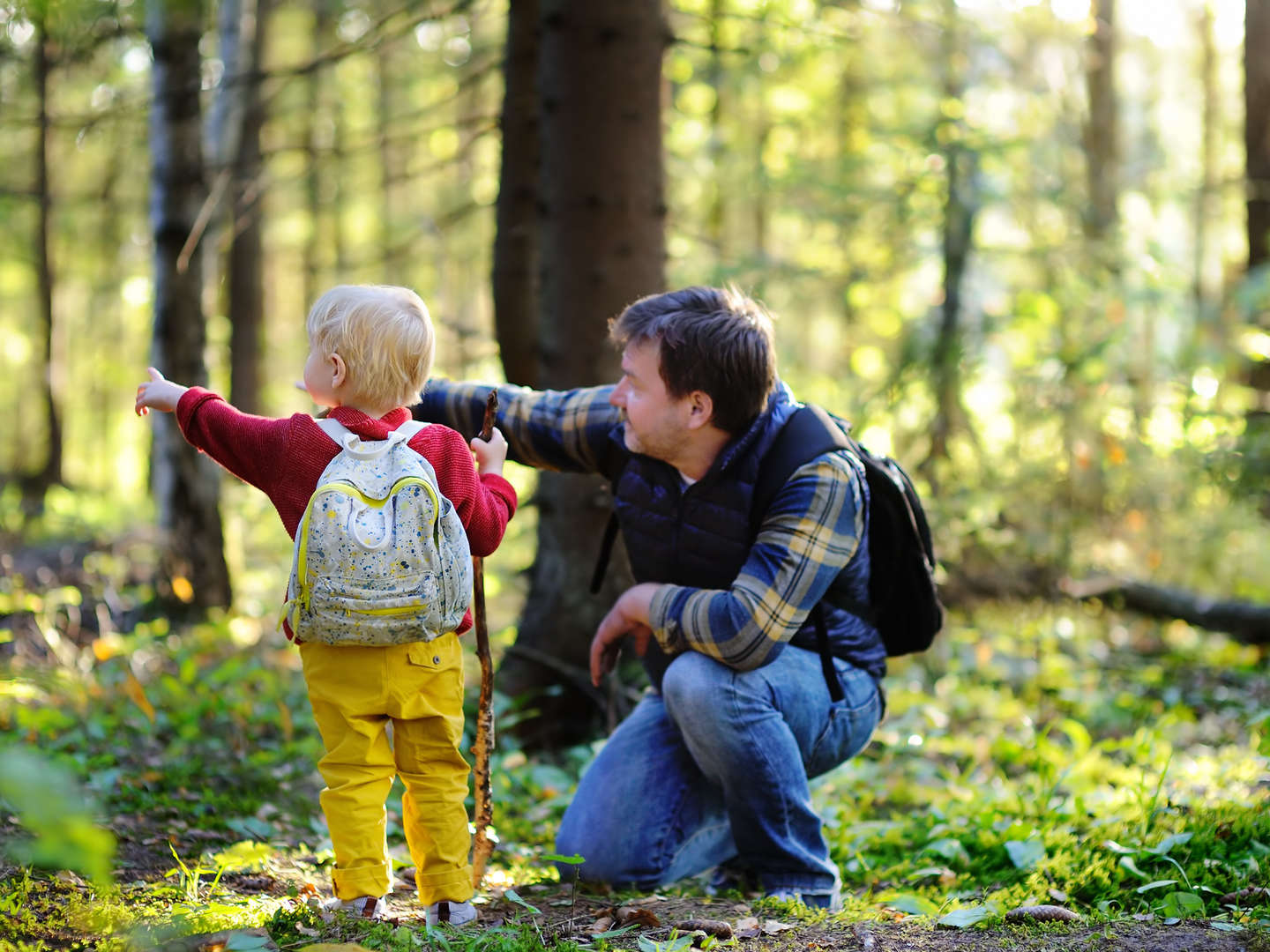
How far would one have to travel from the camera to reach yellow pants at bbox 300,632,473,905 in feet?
7.71

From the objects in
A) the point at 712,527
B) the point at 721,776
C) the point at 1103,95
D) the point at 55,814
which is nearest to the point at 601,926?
the point at 721,776

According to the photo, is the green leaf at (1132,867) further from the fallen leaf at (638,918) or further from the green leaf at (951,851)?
the fallen leaf at (638,918)

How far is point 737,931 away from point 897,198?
567cm

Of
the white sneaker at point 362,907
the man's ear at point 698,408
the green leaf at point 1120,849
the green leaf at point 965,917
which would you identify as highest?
the man's ear at point 698,408

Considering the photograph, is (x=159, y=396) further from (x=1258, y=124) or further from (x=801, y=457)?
(x=1258, y=124)

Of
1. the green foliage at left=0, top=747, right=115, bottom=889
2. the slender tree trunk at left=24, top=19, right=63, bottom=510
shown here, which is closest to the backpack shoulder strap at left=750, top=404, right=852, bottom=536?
the green foliage at left=0, top=747, right=115, bottom=889

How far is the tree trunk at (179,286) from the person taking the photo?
6.30m

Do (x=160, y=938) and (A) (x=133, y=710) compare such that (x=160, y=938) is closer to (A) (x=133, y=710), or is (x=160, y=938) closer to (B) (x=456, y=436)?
(B) (x=456, y=436)

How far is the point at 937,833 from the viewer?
3271 mm

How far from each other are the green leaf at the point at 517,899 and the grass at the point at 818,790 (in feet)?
0.15

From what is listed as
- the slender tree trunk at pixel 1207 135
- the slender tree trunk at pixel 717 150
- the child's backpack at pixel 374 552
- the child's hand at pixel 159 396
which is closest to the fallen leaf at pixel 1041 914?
the child's backpack at pixel 374 552

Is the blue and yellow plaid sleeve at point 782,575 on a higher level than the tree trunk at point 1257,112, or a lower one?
lower

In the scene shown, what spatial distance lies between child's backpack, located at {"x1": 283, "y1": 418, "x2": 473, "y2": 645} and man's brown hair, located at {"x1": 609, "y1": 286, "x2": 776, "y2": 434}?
780mm

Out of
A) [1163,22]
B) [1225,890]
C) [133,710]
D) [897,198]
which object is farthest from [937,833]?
[1163,22]
